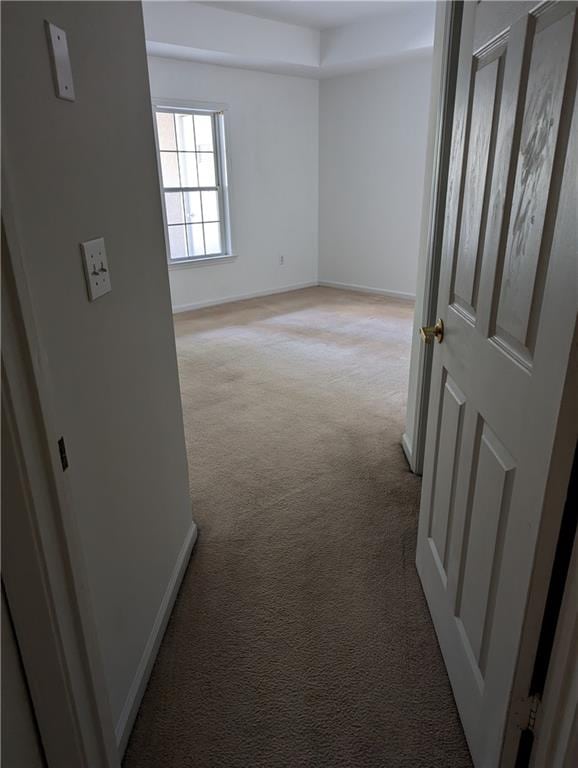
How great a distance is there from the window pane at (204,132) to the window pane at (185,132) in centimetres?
7

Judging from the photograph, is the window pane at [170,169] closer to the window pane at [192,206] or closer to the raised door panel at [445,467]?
the window pane at [192,206]

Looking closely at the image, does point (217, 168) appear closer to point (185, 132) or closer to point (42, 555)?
point (185, 132)

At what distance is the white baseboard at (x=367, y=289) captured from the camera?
614 centimetres

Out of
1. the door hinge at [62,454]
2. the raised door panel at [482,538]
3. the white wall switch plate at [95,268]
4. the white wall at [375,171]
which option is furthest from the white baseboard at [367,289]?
the door hinge at [62,454]

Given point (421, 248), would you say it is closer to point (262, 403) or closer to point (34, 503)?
point (262, 403)

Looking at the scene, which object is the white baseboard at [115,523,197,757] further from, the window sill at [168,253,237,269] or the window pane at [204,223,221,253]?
the window pane at [204,223,221,253]

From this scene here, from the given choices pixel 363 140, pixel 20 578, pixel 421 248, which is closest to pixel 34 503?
pixel 20 578

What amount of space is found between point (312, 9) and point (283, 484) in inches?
175

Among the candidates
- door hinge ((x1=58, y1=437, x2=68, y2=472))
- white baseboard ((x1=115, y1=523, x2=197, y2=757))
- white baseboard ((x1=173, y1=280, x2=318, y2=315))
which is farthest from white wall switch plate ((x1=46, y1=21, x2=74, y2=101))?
white baseboard ((x1=173, y1=280, x2=318, y2=315))

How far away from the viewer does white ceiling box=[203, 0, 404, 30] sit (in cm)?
446

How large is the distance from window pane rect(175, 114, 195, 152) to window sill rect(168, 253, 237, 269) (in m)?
1.11

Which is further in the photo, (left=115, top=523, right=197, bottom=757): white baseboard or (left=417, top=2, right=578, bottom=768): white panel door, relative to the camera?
(left=115, top=523, right=197, bottom=757): white baseboard

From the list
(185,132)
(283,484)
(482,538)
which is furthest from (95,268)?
(185,132)

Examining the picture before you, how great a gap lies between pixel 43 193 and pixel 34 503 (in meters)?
0.54
